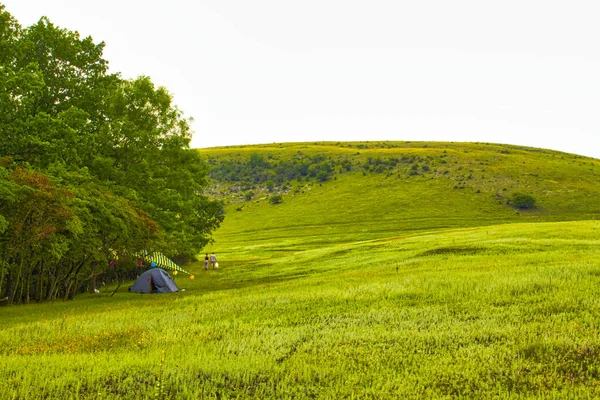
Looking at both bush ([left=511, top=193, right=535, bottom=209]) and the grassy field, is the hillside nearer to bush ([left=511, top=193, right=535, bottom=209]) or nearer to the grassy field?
bush ([left=511, top=193, right=535, bottom=209])

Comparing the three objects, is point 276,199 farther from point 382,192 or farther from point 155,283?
point 155,283

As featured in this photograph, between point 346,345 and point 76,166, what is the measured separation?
25549mm

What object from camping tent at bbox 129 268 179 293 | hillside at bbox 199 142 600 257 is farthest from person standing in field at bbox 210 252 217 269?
camping tent at bbox 129 268 179 293

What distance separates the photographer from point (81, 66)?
122ft

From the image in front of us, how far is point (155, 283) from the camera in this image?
109ft

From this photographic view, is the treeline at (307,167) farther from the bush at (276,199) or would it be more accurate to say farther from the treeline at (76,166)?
the treeline at (76,166)

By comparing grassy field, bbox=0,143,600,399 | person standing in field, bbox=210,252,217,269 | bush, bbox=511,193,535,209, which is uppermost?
grassy field, bbox=0,143,600,399

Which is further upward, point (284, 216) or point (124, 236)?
point (124, 236)

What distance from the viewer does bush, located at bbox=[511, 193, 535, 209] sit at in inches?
4491

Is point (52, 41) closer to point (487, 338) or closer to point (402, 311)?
point (402, 311)

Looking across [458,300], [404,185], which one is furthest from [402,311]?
[404,185]

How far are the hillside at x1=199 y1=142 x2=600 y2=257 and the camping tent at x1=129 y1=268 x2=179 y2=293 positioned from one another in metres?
38.1

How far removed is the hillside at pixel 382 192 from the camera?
102000 mm

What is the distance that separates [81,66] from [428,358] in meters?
36.5
